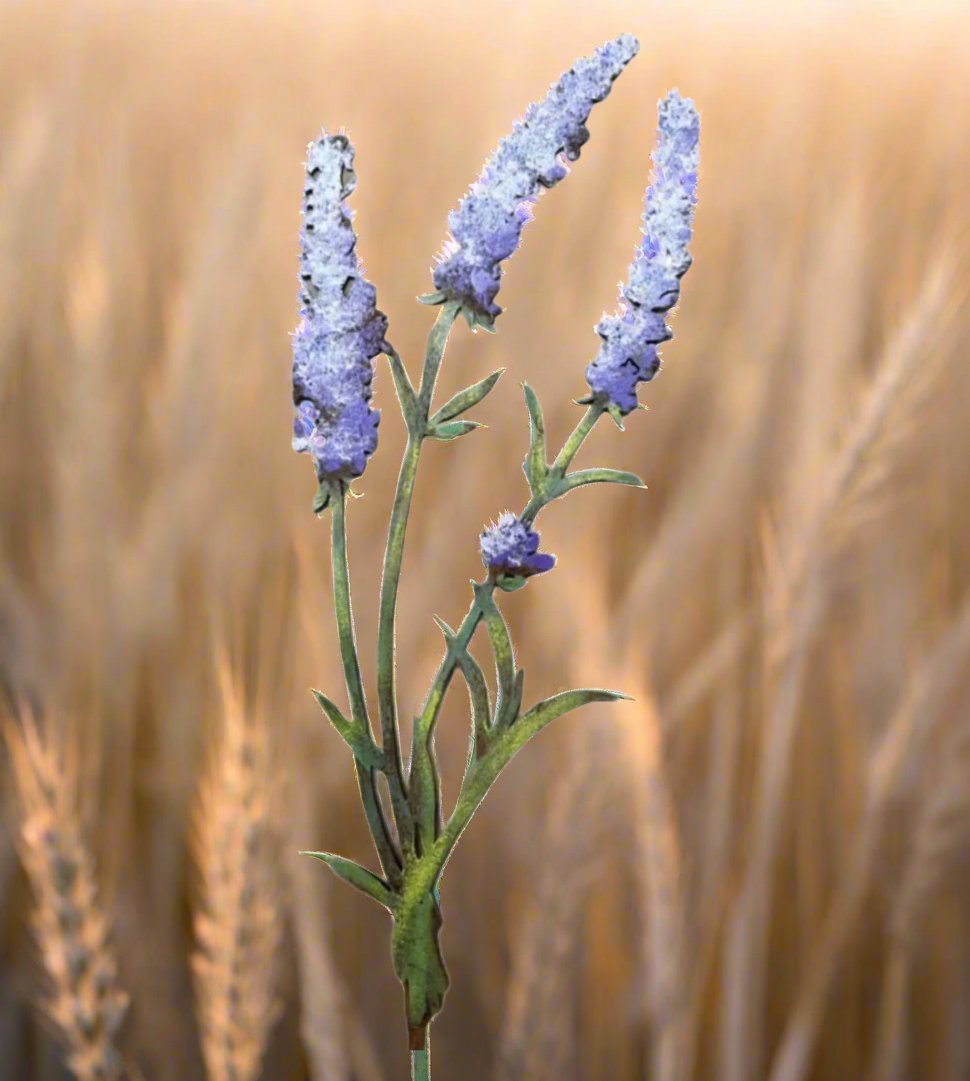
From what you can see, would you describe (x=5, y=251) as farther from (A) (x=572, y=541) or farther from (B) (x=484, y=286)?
(B) (x=484, y=286)

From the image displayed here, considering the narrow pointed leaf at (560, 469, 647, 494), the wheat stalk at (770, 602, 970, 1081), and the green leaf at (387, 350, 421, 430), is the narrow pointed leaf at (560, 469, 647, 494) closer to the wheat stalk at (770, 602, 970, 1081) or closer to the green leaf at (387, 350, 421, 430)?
the green leaf at (387, 350, 421, 430)

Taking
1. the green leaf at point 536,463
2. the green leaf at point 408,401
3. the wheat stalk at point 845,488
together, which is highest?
the wheat stalk at point 845,488

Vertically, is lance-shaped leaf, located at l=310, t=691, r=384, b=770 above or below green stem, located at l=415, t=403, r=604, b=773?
below

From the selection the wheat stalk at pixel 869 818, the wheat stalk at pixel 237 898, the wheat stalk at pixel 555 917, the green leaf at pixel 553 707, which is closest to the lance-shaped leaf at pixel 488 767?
the green leaf at pixel 553 707

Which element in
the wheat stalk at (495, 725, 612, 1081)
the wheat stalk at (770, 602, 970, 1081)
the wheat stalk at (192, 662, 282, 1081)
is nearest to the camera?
the wheat stalk at (192, 662, 282, 1081)

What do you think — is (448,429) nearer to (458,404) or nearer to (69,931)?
(458,404)

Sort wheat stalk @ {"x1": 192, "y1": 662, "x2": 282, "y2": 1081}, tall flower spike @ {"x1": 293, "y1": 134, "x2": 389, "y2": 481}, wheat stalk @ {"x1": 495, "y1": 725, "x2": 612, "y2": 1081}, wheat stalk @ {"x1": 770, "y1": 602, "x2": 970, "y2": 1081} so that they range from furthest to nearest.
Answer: wheat stalk @ {"x1": 770, "y1": 602, "x2": 970, "y2": 1081} → wheat stalk @ {"x1": 495, "y1": 725, "x2": 612, "y2": 1081} → wheat stalk @ {"x1": 192, "y1": 662, "x2": 282, "y2": 1081} → tall flower spike @ {"x1": 293, "y1": 134, "x2": 389, "y2": 481}

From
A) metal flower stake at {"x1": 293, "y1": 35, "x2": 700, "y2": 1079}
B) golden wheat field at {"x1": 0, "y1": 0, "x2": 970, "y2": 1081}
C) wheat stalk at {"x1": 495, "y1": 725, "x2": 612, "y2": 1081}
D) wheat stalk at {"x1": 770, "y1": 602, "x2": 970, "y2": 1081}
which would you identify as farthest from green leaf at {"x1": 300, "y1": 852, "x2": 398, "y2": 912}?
wheat stalk at {"x1": 770, "y1": 602, "x2": 970, "y2": 1081}

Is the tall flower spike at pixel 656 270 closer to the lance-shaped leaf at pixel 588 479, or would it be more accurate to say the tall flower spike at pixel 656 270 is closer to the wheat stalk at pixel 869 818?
the lance-shaped leaf at pixel 588 479
